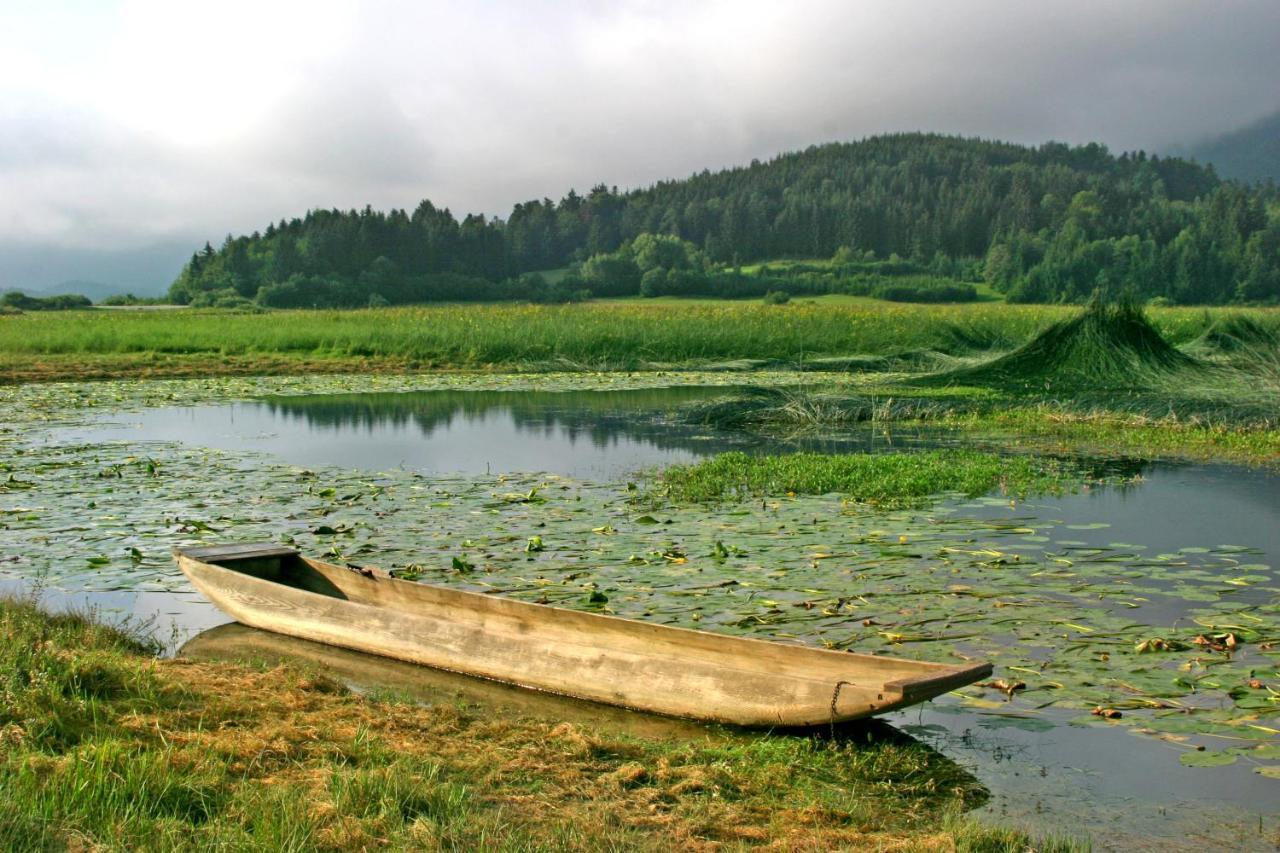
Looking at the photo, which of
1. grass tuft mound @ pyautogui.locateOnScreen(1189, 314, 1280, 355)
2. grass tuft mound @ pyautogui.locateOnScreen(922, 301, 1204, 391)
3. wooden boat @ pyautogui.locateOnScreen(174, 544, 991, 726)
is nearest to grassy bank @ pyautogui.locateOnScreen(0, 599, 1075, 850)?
wooden boat @ pyautogui.locateOnScreen(174, 544, 991, 726)

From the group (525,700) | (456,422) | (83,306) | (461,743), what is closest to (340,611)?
(525,700)

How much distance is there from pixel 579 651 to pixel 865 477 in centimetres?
721

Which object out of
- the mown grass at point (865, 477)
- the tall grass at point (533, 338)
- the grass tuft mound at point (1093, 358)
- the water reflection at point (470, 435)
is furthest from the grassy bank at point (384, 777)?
the tall grass at point (533, 338)

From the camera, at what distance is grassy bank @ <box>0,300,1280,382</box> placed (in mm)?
32344

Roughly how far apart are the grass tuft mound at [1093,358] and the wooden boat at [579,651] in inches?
684

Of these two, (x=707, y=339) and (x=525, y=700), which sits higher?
(x=707, y=339)

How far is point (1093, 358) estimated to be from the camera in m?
22.6

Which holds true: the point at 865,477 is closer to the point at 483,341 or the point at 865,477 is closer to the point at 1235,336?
the point at 1235,336

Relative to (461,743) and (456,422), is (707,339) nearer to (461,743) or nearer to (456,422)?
→ (456,422)

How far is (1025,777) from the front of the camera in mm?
5391

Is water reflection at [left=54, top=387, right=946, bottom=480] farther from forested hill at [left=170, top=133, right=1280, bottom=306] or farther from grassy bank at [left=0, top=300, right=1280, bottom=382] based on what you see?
forested hill at [left=170, top=133, right=1280, bottom=306]

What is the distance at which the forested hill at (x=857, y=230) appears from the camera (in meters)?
85.5

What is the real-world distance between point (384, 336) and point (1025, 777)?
31243mm

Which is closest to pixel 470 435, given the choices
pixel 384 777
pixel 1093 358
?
pixel 1093 358
